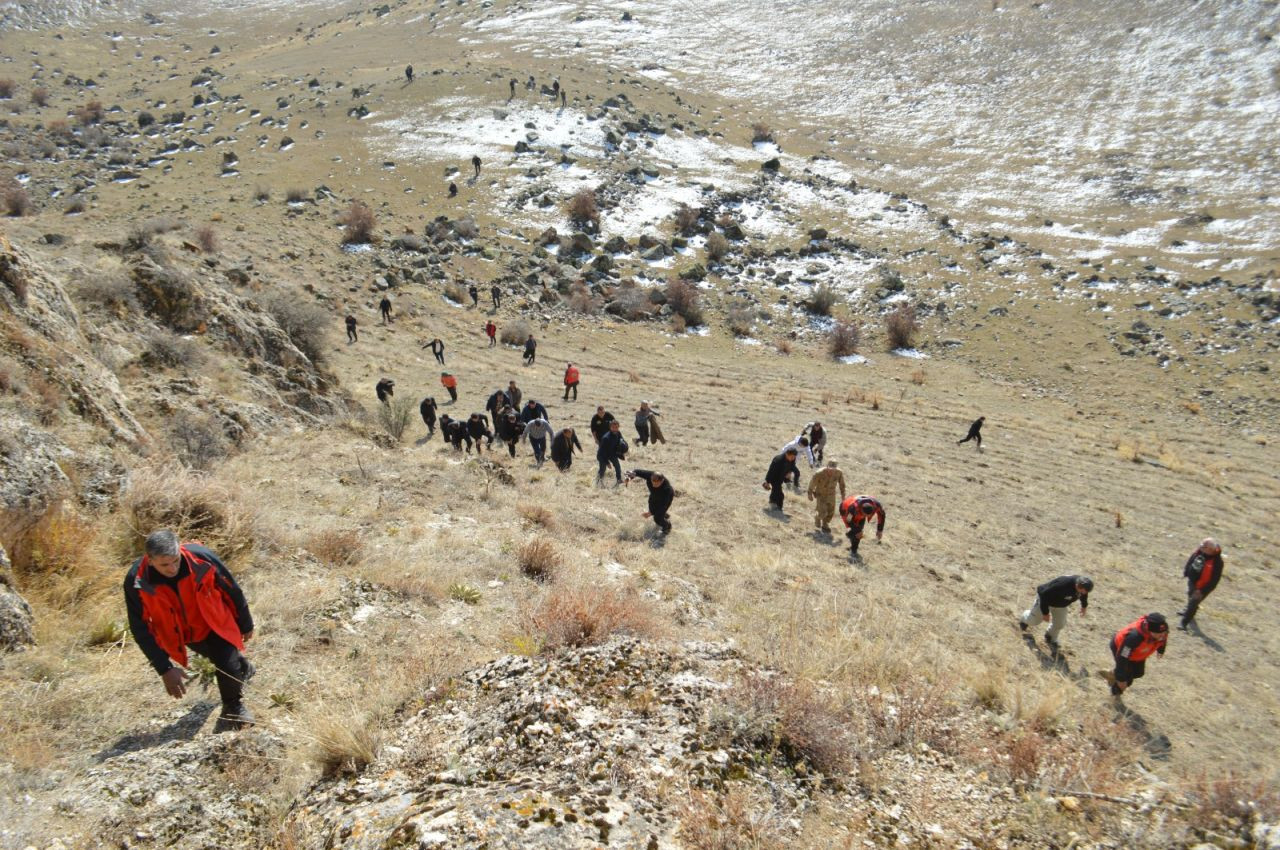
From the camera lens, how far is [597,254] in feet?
148

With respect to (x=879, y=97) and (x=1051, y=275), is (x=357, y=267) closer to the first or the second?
(x=1051, y=275)

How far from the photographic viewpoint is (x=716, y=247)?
1832 inches

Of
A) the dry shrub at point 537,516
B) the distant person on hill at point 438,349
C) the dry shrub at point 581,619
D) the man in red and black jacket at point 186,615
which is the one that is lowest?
the distant person on hill at point 438,349

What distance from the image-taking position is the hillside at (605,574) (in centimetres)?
378

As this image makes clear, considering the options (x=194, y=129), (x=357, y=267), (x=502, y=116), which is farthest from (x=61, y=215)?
(x=502, y=116)

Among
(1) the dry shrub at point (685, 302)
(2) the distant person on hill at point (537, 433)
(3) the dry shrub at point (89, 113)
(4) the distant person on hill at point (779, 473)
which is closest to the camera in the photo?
(4) the distant person on hill at point (779, 473)

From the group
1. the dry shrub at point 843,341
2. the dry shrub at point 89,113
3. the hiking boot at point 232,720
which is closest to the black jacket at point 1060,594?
the hiking boot at point 232,720

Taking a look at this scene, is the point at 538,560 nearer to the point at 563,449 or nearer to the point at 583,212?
the point at 563,449

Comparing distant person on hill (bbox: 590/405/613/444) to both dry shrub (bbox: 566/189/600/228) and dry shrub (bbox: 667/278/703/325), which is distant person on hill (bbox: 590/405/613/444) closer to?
dry shrub (bbox: 667/278/703/325)

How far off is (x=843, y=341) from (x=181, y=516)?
117 ft

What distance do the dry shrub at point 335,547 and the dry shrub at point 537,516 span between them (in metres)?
2.99

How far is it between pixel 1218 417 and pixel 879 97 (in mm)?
58360

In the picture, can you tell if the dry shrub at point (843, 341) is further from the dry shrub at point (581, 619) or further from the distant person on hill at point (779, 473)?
the dry shrub at point (581, 619)

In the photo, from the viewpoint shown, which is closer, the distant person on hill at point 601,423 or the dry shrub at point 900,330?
the distant person on hill at point 601,423
